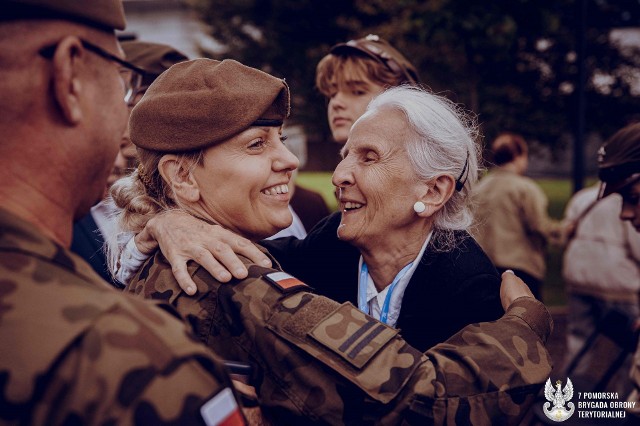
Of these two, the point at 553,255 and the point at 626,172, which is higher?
the point at 626,172

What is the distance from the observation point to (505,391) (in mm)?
1839

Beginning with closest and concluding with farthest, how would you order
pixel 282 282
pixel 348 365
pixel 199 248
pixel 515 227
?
1. pixel 348 365
2. pixel 282 282
3. pixel 199 248
4. pixel 515 227

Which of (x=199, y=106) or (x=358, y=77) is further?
(x=358, y=77)

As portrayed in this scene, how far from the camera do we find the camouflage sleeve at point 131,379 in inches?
39.1

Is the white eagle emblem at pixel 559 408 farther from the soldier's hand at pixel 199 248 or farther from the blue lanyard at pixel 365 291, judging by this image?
the soldier's hand at pixel 199 248

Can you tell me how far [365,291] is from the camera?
270 cm

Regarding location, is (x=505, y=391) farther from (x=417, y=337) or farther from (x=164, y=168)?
(x=164, y=168)

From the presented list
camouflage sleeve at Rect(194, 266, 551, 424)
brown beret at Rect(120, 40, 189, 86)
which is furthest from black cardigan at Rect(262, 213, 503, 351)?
brown beret at Rect(120, 40, 189, 86)

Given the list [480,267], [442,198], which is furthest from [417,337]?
[442,198]

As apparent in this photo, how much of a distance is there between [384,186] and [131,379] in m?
1.75

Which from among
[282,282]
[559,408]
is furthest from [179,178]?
[559,408]

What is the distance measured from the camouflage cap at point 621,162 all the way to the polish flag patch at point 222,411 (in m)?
2.54

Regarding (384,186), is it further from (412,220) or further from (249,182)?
(249,182)

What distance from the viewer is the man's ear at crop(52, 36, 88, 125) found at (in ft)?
3.81
